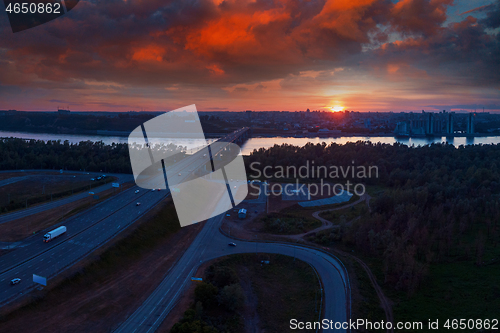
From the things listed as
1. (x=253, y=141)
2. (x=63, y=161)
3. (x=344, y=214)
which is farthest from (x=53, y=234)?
(x=253, y=141)

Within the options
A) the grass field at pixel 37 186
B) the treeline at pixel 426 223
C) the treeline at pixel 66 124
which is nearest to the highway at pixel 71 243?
the grass field at pixel 37 186

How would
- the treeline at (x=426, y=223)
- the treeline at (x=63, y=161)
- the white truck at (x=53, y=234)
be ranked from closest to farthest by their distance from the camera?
the white truck at (x=53, y=234)
the treeline at (x=426, y=223)
the treeline at (x=63, y=161)

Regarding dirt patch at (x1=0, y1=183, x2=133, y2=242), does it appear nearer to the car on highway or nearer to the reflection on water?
the car on highway

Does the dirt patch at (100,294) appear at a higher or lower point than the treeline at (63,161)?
lower

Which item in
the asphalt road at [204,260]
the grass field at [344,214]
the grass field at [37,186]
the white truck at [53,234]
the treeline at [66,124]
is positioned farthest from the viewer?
the treeline at [66,124]

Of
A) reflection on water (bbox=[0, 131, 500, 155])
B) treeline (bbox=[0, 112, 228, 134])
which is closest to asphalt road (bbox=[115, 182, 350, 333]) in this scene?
reflection on water (bbox=[0, 131, 500, 155])

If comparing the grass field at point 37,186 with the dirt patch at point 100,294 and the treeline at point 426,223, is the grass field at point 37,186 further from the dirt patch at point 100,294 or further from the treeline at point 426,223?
the treeline at point 426,223
